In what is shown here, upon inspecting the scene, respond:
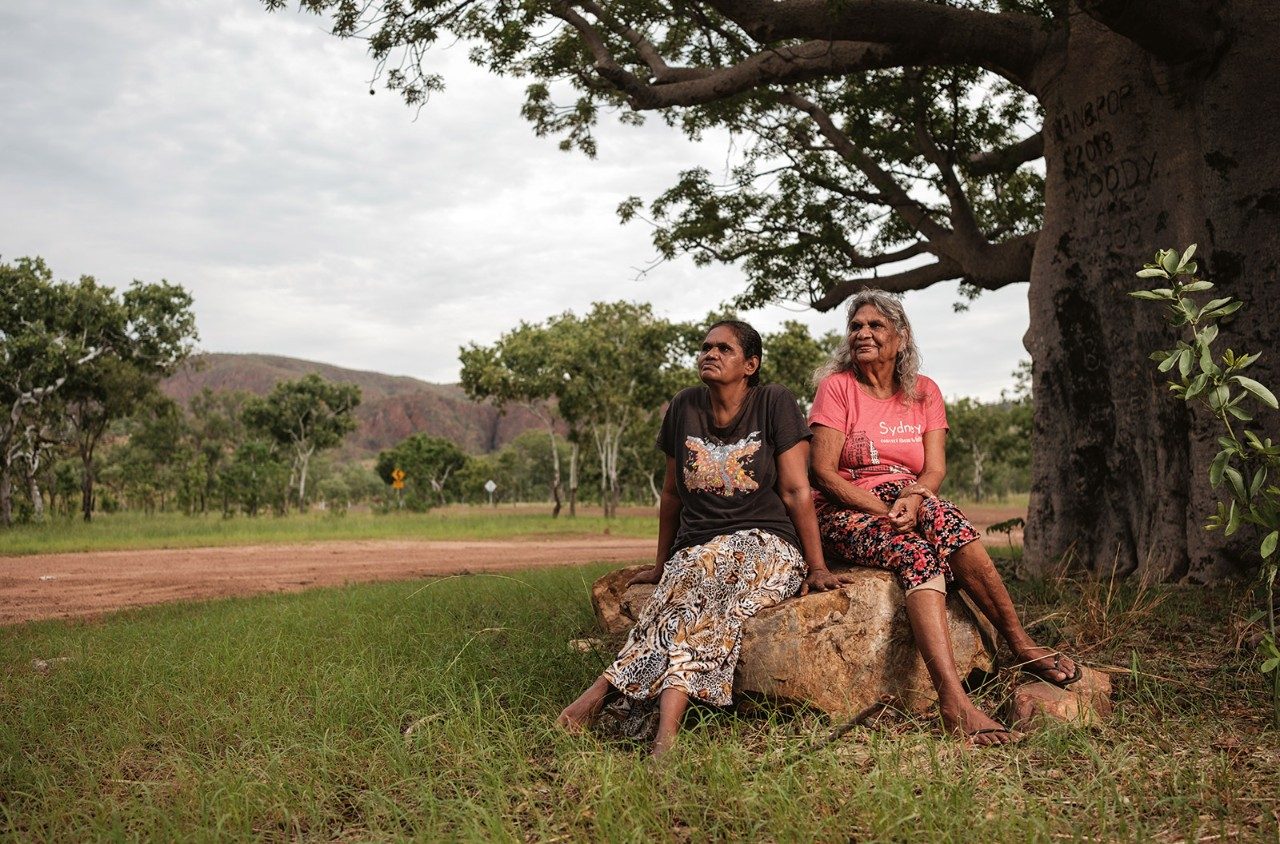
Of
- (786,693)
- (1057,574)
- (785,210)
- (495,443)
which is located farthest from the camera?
(495,443)

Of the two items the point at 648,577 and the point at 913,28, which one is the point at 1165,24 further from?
the point at 648,577

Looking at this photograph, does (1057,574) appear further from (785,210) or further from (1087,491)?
(785,210)

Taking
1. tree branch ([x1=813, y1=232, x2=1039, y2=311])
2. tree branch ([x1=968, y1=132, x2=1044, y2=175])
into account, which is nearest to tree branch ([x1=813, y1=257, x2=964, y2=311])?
tree branch ([x1=813, y1=232, x2=1039, y2=311])

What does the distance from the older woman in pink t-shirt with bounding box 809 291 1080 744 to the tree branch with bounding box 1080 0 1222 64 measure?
2.51 m

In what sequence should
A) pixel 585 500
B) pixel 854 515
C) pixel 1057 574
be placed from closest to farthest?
pixel 854 515 → pixel 1057 574 → pixel 585 500

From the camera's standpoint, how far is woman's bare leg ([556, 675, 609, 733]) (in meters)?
3.50

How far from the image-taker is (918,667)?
12.9 feet

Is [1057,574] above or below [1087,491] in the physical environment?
→ below

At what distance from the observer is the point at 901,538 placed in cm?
385

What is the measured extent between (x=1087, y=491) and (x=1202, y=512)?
1.04 m

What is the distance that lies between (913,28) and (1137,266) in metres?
2.31

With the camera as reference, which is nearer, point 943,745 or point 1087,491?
point 943,745

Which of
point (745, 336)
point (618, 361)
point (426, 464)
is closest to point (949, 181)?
point (745, 336)

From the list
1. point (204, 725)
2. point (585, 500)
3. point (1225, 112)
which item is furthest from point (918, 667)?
point (585, 500)
